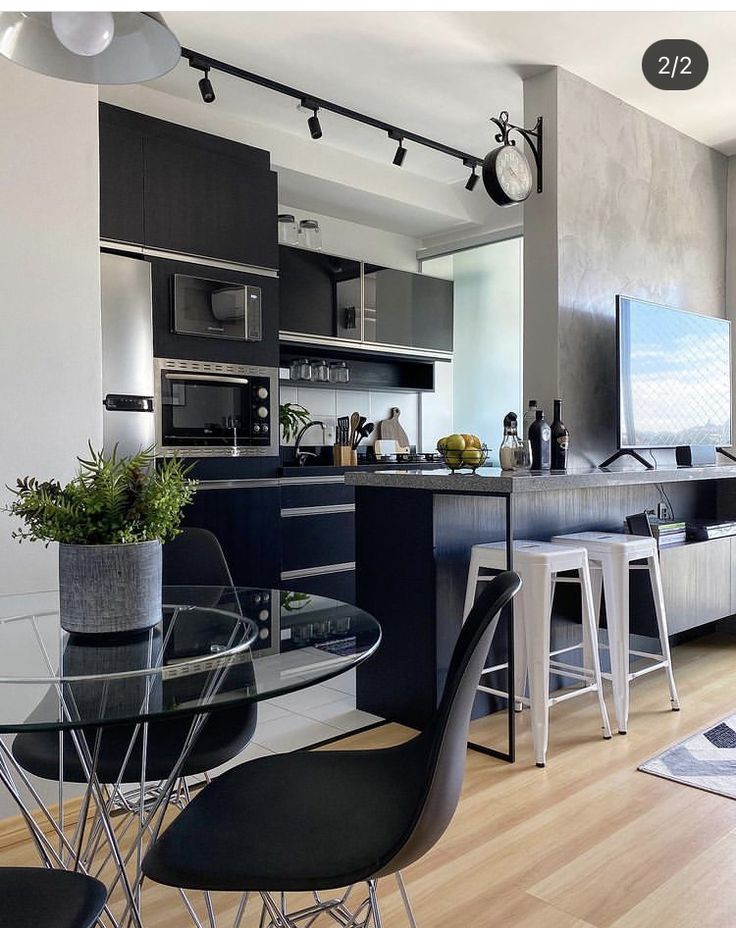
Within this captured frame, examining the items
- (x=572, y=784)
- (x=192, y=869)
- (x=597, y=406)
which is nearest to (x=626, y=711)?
(x=572, y=784)

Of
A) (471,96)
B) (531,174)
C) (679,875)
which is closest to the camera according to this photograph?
(679,875)

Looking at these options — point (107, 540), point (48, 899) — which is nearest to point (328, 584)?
point (107, 540)

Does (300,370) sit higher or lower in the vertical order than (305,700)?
higher

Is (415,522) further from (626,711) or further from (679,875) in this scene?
(679,875)

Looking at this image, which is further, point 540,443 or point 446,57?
point 446,57

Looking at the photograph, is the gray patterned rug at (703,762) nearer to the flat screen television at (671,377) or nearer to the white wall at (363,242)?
the flat screen television at (671,377)

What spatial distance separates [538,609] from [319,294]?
282cm

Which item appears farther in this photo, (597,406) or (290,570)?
(290,570)

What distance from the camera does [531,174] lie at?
374 centimetres

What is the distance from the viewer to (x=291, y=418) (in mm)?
5086

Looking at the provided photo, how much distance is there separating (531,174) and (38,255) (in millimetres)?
2336

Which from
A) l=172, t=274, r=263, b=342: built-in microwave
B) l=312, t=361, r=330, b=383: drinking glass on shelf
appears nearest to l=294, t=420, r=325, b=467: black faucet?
l=312, t=361, r=330, b=383: drinking glass on shelf

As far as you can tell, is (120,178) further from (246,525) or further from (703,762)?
(703,762)

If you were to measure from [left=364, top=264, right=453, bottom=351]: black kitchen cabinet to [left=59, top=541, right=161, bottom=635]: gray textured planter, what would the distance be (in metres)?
3.93
